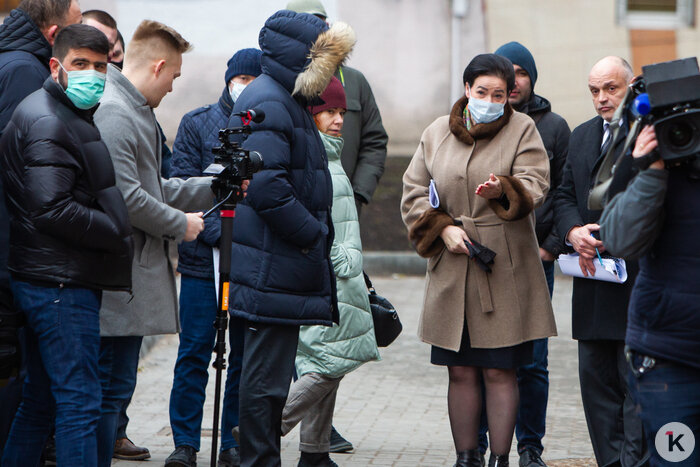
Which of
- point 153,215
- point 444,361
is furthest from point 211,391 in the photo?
point 153,215

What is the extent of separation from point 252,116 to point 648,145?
1804 mm

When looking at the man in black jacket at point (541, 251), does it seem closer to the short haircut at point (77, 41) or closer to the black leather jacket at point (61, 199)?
the black leather jacket at point (61, 199)

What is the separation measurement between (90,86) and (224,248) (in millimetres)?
889

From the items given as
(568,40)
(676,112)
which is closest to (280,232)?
(676,112)

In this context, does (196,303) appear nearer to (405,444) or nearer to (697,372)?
(405,444)

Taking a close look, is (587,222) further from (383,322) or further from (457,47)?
(457,47)

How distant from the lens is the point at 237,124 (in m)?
4.88

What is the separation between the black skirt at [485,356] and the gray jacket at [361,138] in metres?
1.82

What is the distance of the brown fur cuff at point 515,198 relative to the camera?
5.27m

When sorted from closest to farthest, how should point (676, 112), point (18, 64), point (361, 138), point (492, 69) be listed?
1. point (676, 112)
2. point (18, 64)
3. point (492, 69)
4. point (361, 138)

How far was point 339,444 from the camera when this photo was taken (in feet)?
20.6

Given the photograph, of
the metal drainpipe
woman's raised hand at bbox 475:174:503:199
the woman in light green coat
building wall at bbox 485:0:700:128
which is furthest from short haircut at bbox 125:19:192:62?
building wall at bbox 485:0:700:128

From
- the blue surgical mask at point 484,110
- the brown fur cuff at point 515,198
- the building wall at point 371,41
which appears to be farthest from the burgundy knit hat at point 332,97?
the building wall at point 371,41

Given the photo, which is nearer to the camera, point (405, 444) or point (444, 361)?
point (444, 361)
